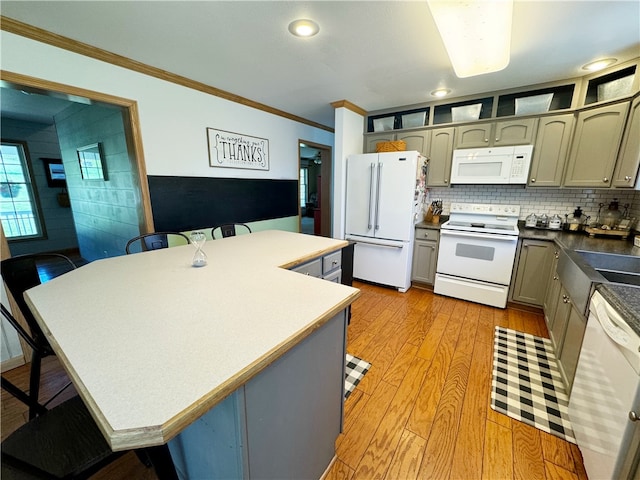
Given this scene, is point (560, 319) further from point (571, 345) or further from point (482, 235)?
point (482, 235)

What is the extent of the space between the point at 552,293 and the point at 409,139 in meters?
2.33

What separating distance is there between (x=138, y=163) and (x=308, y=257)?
1928mm

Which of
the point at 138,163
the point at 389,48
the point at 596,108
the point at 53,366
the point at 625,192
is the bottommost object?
the point at 53,366

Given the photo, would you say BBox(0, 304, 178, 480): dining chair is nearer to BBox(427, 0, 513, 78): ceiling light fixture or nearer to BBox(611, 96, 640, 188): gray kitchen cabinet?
BBox(427, 0, 513, 78): ceiling light fixture

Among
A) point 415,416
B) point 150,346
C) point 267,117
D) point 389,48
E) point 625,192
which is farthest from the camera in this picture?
point 267,117

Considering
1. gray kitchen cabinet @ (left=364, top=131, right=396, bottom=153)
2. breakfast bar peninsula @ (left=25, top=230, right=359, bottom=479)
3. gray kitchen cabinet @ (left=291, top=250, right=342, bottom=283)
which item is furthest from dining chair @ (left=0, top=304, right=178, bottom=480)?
gray kitchen cabinet @ (left=364, top=131, right=396, bottom=153)

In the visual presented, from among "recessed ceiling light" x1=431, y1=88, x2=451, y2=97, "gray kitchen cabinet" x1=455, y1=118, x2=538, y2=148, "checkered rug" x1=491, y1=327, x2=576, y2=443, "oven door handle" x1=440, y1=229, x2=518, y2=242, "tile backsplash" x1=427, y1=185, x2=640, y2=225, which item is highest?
"recessed ceiling light" x1=431, y1=88, x2=451, y2=97

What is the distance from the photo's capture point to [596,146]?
236cm

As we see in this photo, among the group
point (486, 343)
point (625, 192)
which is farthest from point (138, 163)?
point (625, 192)

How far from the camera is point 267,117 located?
3.45 metres

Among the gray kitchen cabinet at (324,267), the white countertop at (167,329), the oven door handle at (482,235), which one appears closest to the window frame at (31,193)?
the white countertop at (167,329)

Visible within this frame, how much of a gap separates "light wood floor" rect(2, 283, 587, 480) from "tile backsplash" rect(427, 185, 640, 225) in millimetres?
1399

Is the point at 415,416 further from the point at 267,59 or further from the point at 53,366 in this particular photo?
the point at 267,59

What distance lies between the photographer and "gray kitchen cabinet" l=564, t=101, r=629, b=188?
2215 mm
